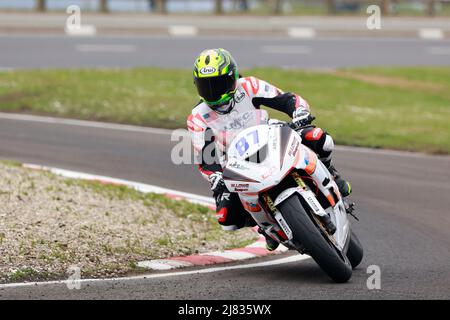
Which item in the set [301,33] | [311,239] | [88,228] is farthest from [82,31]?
[311,239]

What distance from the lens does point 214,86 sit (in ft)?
28.3

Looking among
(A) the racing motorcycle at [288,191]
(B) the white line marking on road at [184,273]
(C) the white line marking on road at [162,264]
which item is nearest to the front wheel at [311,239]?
(A) the racing motorcycle at [288,191]

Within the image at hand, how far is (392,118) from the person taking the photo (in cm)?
1869

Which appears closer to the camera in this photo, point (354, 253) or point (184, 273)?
point (184, 273)

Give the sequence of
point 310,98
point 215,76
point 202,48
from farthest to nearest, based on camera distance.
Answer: point 202,48 → point 310,98 → point 215,76

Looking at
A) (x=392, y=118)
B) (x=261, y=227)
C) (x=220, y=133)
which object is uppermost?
(x=220, y=133)

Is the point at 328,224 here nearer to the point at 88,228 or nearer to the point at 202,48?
the point at 88,228

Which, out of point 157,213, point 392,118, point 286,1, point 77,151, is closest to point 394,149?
point 392,118

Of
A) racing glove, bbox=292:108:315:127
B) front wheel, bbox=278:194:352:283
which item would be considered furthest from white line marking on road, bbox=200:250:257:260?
front wheel, bbox=278:194:352:283

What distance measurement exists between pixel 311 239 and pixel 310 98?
503 inches

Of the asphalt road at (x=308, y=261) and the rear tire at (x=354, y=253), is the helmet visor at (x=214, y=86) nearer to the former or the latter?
the asphalt road at (x=308, y=261)

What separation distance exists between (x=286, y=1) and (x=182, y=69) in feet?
36.7

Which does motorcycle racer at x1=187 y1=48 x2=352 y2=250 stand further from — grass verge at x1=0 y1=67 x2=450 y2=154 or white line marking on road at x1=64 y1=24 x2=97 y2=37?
white line marking on road at x1=64 y1=24 x2=97 y2=37

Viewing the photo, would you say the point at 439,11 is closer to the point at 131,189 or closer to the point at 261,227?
the point at 131,189
